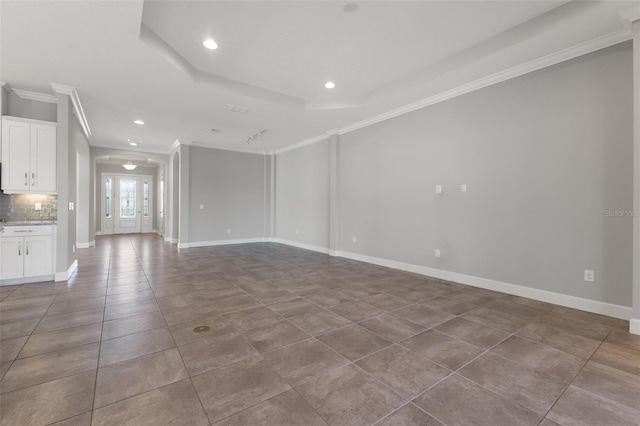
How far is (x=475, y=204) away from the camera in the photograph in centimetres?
419

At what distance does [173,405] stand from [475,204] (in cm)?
427

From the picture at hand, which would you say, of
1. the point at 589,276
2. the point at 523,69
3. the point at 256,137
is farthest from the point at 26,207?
the point at 589,276

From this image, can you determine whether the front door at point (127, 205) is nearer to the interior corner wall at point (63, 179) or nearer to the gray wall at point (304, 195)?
the gray wall at point (304, 195)

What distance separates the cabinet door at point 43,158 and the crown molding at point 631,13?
7.29 meters

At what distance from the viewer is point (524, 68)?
143 inches

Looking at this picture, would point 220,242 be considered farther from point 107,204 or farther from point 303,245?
point 107,204

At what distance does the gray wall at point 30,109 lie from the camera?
4344 mm

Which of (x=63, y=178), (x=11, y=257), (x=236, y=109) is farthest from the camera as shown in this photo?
(x=236, y=109)

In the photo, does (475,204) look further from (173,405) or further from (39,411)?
(39,411)

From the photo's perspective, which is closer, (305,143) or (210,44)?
(210,44)

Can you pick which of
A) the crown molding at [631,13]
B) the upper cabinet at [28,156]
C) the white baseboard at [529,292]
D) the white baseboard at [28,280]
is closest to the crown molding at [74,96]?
the upper cabinet at [28,156]

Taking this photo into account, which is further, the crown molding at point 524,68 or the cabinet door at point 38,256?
the cabinet door at point 38,256

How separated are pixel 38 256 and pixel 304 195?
5.51 meters

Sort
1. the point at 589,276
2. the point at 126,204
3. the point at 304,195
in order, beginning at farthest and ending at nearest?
the point at 126,204, the point at 304,195, the point at 589,276
